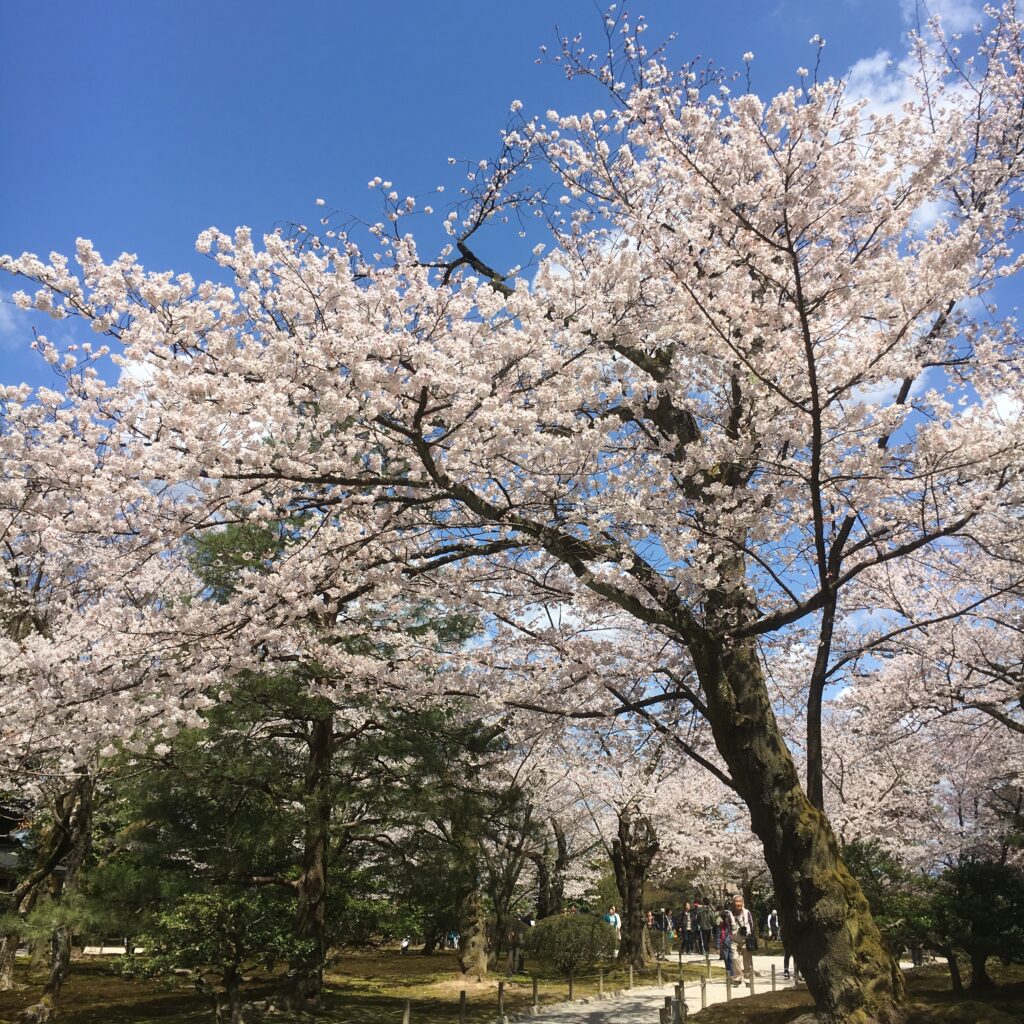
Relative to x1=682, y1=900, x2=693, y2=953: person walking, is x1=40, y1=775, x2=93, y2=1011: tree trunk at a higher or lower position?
higher

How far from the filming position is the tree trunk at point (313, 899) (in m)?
9.49

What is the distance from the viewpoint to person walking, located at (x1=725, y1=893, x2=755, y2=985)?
13.9m

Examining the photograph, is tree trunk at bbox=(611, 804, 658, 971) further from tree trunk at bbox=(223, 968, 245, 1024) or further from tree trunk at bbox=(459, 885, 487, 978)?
tree trunk at bbox=(223, 968, 245, 1024)

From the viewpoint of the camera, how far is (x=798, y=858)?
600 centimetres

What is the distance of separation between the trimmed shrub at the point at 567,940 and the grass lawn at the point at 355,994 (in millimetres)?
469

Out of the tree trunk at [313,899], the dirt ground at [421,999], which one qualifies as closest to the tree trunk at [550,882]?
the dirt ground at [421,999]

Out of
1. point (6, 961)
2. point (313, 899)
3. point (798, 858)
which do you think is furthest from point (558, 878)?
point (798, 858)

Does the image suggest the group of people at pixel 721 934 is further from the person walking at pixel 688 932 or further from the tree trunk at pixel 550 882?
the tree trunk at pixel 550 882

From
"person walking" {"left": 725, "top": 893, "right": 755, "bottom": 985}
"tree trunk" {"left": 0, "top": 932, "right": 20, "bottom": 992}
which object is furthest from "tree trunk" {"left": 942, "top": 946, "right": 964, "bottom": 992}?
"tree trunk" {"left": 0, "top": 932, "right": 20, "bottom": 992}

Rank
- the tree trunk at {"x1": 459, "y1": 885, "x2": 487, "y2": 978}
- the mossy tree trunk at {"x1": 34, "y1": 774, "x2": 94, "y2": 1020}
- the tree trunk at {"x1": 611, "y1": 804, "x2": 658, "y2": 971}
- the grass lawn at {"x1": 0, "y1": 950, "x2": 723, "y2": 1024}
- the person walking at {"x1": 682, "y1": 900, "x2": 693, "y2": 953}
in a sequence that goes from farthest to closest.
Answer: the person walking at {"x1": 682, "y1": 900, "x2": 693, "y2": 953} < the tree trunk at {"x1": 611, "y1": 804, "x2": 658, "y2": 971} < the tree trunk at {"x1": 459, "y1": 885, "x2": 487, "y2": 978} < the grass lawn at {"x1": 0, "y1": 950, "x2": 723, "y2": 1024} < the mossy tree trunk at {"x1": 34, "y1": 774, "x2": 94, "y2": 1020}

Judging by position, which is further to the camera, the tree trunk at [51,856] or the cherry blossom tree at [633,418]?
the tree trunk at [51,856]

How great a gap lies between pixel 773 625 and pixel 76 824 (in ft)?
36.3

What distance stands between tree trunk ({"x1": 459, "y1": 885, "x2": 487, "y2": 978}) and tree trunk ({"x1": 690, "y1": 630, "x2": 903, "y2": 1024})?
10251 mm

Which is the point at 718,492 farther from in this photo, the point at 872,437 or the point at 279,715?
the point at 279,715
